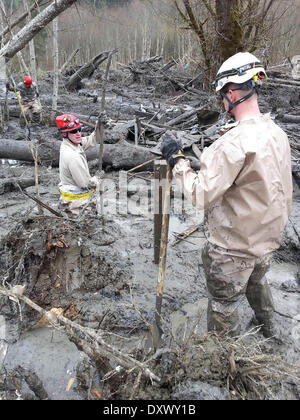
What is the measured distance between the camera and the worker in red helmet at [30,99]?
10.5 metres

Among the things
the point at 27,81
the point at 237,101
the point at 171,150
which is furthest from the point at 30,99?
the point at 237,101

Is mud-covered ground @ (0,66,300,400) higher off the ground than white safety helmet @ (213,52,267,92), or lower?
lower

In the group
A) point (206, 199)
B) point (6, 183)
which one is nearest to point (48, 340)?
point (206, 199)

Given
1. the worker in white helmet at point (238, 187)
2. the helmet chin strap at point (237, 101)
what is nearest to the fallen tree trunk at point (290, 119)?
the worker in white helmet at point (238, 187)

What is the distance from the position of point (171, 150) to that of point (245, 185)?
70 cm

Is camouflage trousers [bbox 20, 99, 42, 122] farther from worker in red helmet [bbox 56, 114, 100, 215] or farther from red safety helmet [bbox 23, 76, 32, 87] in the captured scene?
worker in red helmet [bbox 56, 114, 100, 215]

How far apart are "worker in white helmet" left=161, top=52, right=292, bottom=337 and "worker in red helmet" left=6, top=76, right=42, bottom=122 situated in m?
9.42

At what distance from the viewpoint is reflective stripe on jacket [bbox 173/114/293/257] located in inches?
86.8

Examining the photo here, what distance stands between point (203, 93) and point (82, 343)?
49.7ft

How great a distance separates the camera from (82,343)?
231cm

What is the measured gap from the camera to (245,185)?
2.29 metres

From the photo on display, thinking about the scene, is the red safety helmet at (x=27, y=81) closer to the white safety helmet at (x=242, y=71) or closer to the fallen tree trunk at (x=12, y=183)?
the fallen tree trunk at (x=12, y=183)

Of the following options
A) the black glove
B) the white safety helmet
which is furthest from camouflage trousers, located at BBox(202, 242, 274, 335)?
the white safety helmet
